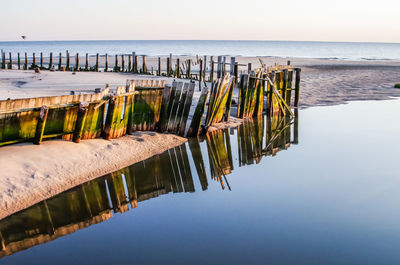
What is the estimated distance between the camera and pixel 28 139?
29.3 feet

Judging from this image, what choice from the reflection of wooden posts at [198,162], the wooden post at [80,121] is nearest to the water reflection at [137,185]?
the reflection of wooden posts at [198,162]

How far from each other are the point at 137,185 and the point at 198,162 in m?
2.02

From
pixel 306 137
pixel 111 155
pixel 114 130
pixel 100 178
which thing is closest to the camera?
pixel 100 178

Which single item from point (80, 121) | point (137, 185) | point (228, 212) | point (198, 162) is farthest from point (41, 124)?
point (228, 212)

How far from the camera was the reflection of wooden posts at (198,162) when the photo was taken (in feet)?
29.9

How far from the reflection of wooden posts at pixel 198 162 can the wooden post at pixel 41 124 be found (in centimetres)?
320

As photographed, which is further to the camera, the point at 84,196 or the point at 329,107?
the point at 329,107

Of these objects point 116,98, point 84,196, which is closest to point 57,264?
point 84,196

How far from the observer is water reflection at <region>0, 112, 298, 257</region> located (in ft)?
22.0

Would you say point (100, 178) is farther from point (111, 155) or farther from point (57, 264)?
point (57, 264)

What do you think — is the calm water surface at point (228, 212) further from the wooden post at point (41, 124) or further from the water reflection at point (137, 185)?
the wooden post at point (41, 124)

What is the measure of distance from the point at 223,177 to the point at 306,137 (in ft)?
14.9

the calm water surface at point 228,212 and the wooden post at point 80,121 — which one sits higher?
the wooden post at point 80,121

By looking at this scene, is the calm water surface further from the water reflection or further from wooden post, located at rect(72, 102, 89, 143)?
wooden post, located at rect(72, 102, 89, 143)
